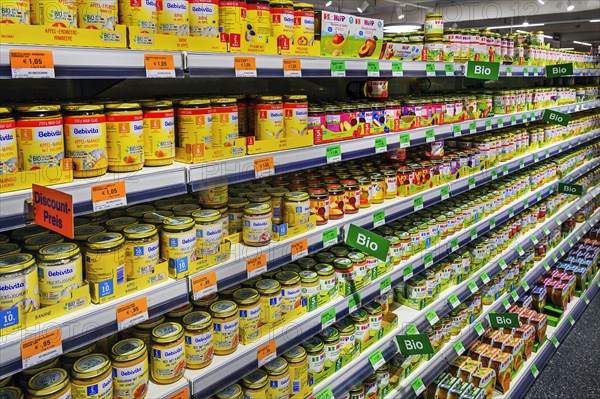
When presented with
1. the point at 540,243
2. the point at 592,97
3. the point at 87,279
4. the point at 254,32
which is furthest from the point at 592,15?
the point at 87,279

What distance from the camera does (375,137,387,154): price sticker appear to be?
232cm

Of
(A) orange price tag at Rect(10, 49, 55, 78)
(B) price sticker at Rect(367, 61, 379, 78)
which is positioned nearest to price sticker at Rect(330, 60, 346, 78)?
(B) price sticker at Rect(367, 61, 379, 78)

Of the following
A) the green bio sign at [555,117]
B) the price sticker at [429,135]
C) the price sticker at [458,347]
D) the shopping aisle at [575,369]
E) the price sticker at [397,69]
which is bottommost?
the shopping aisle at [575,369]

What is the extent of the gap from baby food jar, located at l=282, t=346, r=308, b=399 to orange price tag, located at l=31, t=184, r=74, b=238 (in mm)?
1152

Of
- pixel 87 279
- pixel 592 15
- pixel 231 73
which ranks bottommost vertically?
pixel 87 279

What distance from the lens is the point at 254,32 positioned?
1.71 metres

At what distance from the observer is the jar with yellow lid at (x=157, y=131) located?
1510 mm

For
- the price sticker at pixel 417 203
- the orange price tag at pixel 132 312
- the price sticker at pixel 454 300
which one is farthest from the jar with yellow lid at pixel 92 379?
the price sticker at pixel 454 300

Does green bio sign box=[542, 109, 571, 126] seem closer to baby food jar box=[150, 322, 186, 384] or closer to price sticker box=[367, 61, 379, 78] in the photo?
price sticker box=[367, 61, 379, 78]

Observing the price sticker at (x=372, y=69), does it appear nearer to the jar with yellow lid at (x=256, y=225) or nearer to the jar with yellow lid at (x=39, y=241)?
the jar with yellow lid at (x=256, y=225)

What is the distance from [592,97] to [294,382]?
15.8 ft

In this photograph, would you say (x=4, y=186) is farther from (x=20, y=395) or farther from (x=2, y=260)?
(x=20, y=395)

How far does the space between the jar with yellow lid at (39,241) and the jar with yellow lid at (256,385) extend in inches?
34.1

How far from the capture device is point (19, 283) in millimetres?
1258
